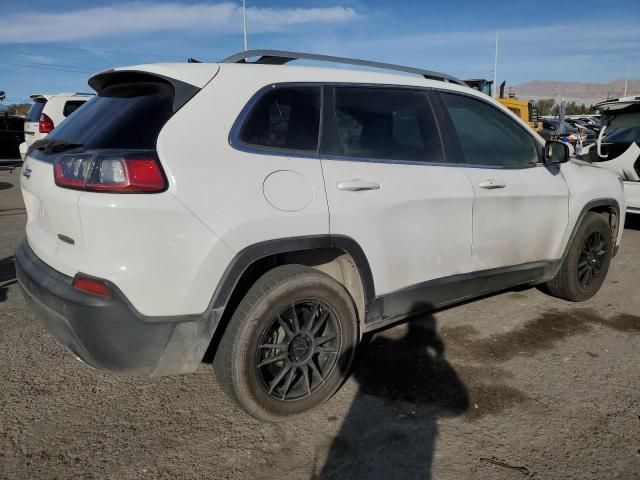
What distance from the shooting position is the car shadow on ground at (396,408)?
2410 mm

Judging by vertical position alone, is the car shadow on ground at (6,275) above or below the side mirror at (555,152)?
below

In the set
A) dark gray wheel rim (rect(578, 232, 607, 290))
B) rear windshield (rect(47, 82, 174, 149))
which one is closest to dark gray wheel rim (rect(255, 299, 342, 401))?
rear windshield (rect(47, 82, 174, 149))

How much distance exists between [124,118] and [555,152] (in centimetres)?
313

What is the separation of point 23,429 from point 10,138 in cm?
1560

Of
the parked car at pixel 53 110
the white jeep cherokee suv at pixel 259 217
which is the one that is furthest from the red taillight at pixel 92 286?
the parked car at pixel 53 110

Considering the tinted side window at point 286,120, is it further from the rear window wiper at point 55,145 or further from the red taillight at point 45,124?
the red taillight at point 45,124

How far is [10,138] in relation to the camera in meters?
15.5

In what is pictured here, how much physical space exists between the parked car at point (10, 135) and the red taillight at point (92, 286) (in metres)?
15.8

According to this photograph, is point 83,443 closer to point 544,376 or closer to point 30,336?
point 30,336

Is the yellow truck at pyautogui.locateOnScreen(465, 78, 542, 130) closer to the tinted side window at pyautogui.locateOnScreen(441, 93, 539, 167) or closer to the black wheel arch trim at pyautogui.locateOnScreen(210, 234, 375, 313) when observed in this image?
the tinted side window at pyautogui.locateOnScreen(441, 93, 539, 167)

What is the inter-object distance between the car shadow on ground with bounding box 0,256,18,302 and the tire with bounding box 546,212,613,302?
15.7 feet

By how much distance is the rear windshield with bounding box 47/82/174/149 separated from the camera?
2326 millimetres

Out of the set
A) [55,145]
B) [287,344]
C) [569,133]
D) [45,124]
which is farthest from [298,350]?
[569,133]

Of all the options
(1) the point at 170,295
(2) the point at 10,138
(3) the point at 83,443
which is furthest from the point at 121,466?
(2) the point at 10,138
